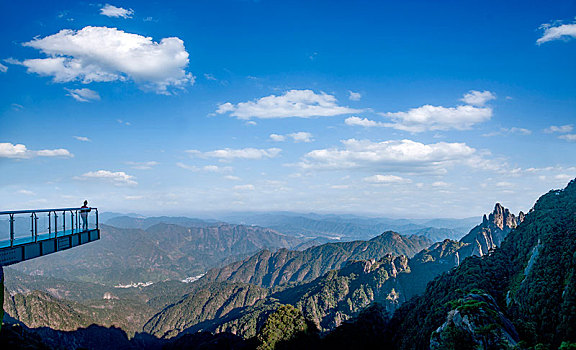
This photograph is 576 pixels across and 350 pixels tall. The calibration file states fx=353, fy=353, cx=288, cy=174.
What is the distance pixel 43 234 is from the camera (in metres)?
27.5

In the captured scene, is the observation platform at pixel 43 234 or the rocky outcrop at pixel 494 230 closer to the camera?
the observation platform at pixel 43 234

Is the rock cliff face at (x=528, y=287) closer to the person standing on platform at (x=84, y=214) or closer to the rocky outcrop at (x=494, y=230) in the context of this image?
the person standing on platform at (x=84, y=214)

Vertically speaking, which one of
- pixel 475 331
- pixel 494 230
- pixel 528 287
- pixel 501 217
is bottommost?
pixel 494 230

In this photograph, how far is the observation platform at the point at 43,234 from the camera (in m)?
20.9

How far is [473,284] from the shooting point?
54219 millimetres

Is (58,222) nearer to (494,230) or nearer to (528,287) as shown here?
(528,287)

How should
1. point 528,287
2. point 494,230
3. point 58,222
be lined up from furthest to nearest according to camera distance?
point 494,230 < point 528,287 < point 58,222

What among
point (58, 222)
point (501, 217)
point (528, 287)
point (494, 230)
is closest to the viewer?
point (58, 222)

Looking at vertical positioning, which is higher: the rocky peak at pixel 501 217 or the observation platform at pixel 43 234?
the observation platform at pixel 43 234

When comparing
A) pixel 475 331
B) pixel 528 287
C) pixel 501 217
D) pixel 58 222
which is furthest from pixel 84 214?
pixel 501 217

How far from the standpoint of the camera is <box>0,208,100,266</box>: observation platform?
20.9 meters

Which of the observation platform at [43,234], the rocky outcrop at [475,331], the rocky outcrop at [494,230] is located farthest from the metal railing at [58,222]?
the rocky outcrop at [494,230]

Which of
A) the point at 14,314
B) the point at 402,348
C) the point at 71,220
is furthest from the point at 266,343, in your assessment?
the point at 14,314

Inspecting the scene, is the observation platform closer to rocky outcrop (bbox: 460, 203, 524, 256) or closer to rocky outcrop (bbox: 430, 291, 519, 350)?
rocky outcrop (bbox: 430, 291, 519, 350)
